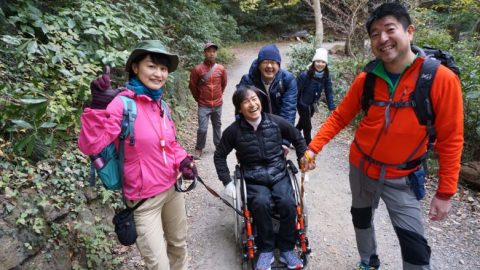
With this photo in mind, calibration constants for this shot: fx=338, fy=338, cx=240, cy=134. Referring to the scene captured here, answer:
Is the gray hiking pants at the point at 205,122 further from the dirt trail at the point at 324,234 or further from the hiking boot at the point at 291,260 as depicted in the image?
the hiking boot at the point at 291,260

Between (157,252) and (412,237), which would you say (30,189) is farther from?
(412,237)

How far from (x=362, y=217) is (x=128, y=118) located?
2205 mm

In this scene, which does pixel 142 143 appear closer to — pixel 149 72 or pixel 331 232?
pixel 149 72

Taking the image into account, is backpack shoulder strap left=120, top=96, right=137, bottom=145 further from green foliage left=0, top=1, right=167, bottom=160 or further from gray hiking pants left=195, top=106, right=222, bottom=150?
gray hiking pants left=195, top=106, right=222, bottom=150

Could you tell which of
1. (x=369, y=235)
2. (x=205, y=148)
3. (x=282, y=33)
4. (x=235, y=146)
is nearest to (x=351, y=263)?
(x=369, y=235)

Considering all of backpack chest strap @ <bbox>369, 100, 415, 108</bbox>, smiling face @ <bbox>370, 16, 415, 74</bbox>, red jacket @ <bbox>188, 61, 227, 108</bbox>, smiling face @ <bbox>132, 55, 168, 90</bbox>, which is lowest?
red jacket @ <bbox>188, 61, 227, 108</bbox>

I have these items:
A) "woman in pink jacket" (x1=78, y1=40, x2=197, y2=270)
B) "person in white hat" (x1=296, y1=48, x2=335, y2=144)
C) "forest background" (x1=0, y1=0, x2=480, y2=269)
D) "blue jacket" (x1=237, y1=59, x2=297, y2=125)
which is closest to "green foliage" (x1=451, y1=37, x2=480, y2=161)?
"forest background" (x1=0, y1=0, x2=480, y2=269)

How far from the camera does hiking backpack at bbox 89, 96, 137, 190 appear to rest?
2334mm

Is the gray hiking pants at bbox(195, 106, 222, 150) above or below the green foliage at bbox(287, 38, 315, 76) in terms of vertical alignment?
below

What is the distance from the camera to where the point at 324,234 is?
430cm

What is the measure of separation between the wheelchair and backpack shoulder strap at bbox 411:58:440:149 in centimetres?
139

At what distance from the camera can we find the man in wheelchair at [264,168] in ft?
10.7

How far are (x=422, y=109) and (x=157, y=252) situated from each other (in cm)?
219

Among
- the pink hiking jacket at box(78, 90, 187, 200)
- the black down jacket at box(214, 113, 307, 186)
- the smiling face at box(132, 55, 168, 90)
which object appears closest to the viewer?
the pink hiking jacket at box(78, 90, 187, 200)
